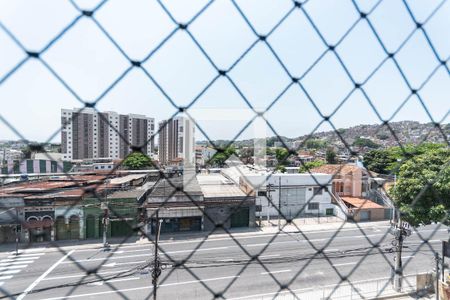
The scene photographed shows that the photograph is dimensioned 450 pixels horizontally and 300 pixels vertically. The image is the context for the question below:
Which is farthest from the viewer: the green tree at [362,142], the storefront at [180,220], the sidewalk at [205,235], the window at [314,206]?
the window at [314,206]

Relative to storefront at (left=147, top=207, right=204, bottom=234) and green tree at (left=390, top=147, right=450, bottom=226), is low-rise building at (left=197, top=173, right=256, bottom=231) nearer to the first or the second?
storefront at (left=147, top=207, right=204, bottom=234)

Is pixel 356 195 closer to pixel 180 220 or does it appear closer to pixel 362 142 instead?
pixel 180 220

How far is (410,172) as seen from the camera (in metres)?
3.83

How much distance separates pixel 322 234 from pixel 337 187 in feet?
7.92

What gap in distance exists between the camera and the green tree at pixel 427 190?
329 centimetres

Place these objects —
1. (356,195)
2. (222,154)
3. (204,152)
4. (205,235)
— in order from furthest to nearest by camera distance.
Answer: (356,195), (205,235), (204,152), (222,154)

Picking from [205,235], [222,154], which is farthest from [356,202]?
[222,154]

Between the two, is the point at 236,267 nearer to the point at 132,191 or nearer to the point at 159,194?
the point at 159,194

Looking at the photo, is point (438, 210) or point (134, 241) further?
point (134, 241)

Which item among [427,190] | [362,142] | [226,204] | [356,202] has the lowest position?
[356,202]

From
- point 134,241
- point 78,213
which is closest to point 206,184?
point 134,241

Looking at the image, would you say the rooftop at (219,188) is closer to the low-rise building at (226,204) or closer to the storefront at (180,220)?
the low-rise building at (226,204)

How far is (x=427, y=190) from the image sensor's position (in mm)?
3322

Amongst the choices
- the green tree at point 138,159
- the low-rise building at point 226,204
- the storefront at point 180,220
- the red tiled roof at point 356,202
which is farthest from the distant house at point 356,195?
the green tree at point 138,159
